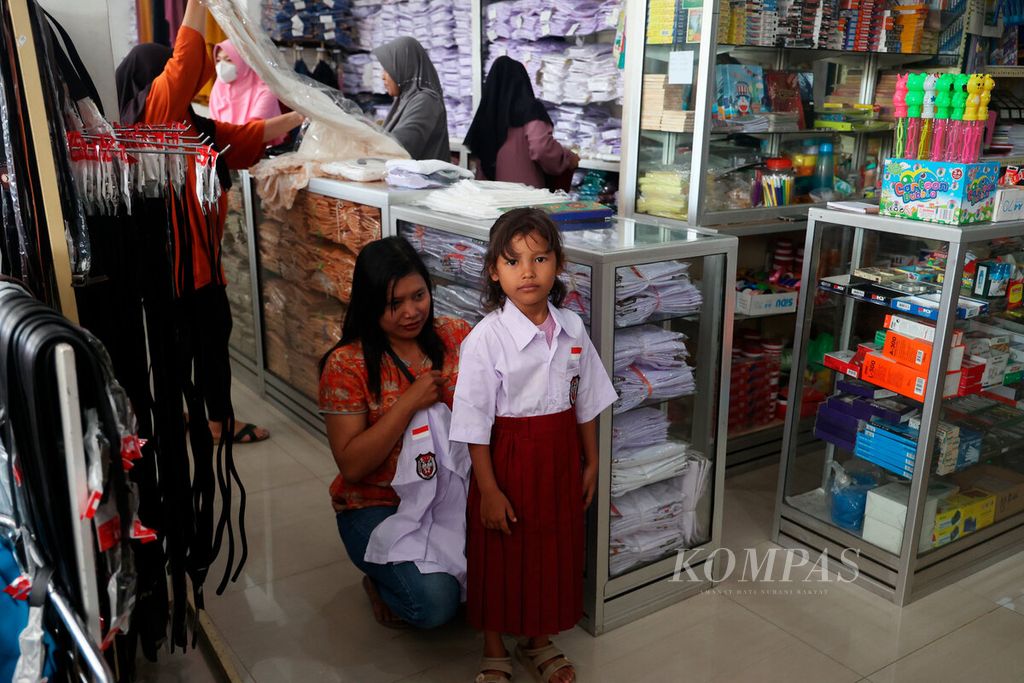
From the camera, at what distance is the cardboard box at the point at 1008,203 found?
107 inches

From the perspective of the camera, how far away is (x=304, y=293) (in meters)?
4.25

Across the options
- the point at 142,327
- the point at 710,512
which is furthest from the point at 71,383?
the point at 710,512

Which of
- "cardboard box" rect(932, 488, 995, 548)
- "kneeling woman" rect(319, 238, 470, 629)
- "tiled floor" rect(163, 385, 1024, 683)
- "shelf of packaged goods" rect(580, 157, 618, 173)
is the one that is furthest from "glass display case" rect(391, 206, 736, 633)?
"shelf of packaged goods" rect(580, 157, 618, 173)

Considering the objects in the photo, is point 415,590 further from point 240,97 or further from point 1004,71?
point 1004,71

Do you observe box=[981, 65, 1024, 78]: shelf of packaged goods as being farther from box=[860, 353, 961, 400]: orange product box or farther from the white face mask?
the white face mask

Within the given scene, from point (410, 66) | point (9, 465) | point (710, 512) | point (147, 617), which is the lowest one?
point (710, 512)

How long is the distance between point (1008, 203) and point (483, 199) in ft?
5.58

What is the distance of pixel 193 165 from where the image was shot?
262 cm

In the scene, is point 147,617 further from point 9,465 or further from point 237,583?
point 237,583

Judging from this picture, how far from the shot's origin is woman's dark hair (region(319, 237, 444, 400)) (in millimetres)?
2455

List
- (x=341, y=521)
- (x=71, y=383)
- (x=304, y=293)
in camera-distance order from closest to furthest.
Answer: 1. (x=71, y=383)
2. (x=341, y=521)
3. (x=304, y=293)

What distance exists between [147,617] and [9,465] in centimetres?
79

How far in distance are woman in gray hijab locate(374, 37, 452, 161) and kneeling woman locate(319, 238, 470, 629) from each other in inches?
81.8

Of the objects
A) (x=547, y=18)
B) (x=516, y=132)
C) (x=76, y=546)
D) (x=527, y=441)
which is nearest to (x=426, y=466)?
(x=527, y=441)
